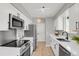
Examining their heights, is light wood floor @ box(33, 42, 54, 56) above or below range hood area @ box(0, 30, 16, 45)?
below

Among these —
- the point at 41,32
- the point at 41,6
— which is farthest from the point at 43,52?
the point at 41,32

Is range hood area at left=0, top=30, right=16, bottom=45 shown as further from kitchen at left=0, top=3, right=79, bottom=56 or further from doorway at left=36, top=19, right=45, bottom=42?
doorway at left=36, top=19, right=45, bottom=42

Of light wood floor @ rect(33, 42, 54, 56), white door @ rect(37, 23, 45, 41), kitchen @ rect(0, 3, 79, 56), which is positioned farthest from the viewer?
white door @ rect(37, 23, 45, 41)

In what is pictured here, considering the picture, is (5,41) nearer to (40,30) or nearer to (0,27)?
(0,27)

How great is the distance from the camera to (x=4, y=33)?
9.64 ft

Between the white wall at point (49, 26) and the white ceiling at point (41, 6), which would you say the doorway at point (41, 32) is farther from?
the white ceiling at point (41, 6)

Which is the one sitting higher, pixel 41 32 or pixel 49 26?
pixel 49 26

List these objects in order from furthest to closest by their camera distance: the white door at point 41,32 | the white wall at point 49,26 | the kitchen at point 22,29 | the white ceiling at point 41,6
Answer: the white door at point 41,32 → the white wall at point 49,26 → the white ceiling at point 41,6 → the kitchen at point 22,29

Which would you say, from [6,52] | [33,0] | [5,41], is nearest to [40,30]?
[5,41]

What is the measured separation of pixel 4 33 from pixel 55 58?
2.39 meters

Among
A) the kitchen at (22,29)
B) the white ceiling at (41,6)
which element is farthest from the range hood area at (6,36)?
the white ceiling at (41,6)

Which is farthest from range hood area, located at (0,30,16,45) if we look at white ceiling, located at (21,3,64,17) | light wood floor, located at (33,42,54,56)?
light wood floor, located at (33,42,54,56)

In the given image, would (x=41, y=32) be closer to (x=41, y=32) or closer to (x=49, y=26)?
(x=41, y=32)

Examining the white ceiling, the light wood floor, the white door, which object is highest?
the white ceiling
